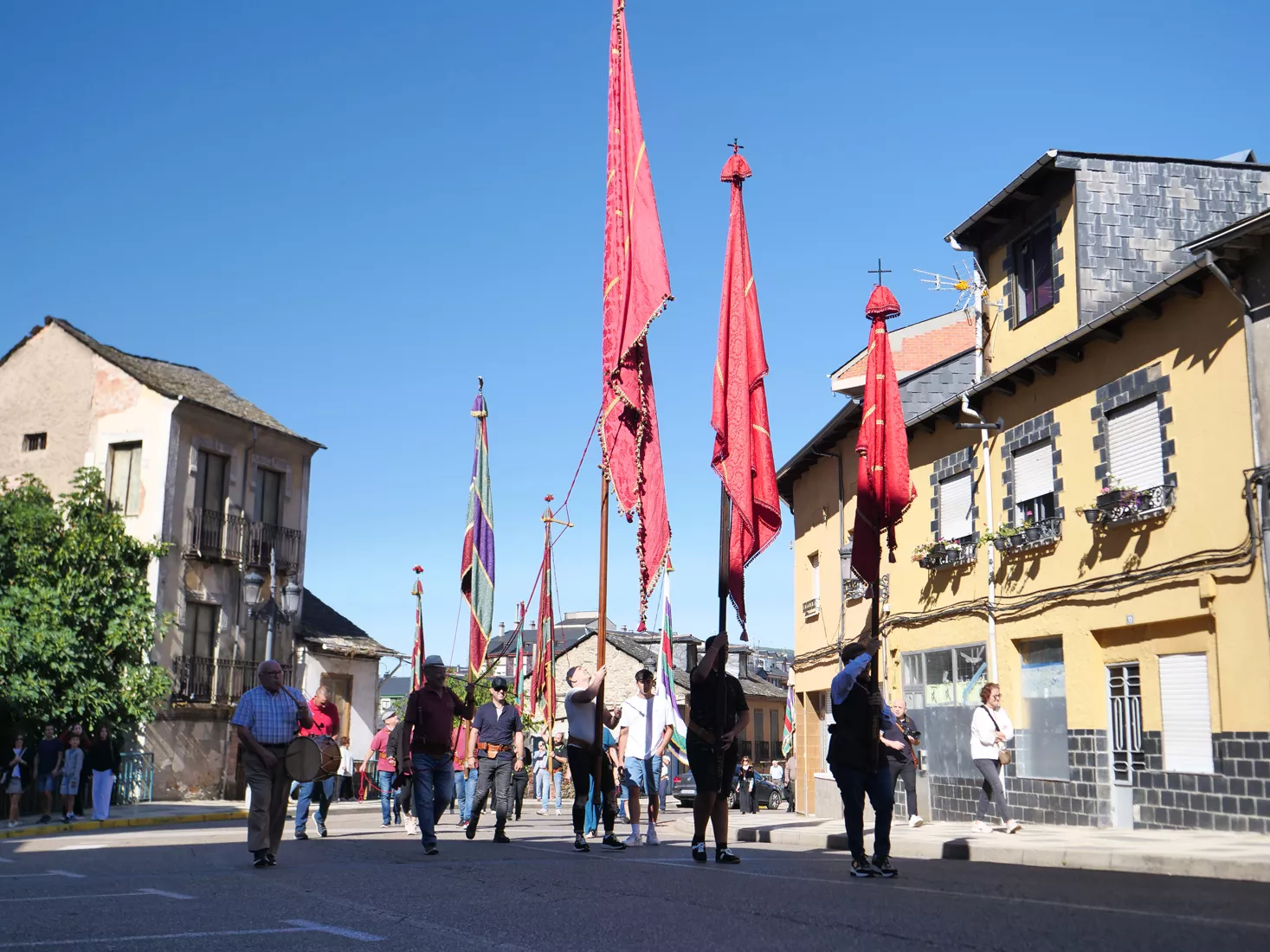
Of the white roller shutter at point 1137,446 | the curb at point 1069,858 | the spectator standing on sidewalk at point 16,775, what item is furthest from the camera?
the spectator standing on sidewalk at point 16,775

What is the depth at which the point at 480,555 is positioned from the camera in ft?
74.1

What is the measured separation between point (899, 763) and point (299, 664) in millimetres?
22266

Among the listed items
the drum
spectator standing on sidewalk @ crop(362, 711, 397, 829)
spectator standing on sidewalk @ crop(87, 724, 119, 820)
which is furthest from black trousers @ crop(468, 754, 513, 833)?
spectator standing on sidewalk @ crop(87, 724, 119, 820)

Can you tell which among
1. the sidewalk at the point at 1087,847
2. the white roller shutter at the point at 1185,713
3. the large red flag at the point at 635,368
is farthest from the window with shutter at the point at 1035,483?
the large red flag at the point at 635,368

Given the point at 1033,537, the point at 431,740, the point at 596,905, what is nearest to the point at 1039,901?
the point at 596,905

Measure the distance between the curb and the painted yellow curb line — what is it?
→ 1172cm

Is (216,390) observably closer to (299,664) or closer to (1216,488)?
(299,664)

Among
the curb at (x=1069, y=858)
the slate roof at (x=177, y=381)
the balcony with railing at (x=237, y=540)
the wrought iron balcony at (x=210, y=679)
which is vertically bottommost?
the curb at (x=1069, y=858)

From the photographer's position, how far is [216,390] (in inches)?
1363

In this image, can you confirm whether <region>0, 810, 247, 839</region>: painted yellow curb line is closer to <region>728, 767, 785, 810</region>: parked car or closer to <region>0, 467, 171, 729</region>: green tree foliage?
<region>0, 467, 171, 729</region>: green tree foliage

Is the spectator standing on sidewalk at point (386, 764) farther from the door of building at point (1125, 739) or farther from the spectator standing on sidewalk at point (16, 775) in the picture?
the door of building at point (1125, 739)

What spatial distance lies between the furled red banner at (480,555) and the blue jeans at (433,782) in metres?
9.22

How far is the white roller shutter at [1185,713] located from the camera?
14.9m

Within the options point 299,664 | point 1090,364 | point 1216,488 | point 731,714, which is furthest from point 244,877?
point 299,664
